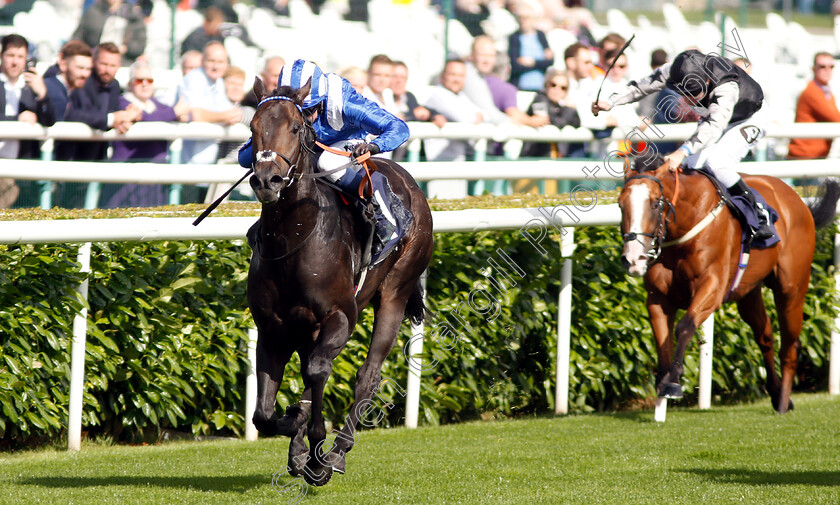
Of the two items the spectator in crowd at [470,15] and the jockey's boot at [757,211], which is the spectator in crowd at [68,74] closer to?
the spectator in crowd at [470,15]

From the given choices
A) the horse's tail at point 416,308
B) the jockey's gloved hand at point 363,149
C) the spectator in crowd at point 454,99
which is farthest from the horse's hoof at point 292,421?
the spectator in crowd at point 454,99

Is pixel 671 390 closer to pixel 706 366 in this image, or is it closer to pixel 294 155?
pixel 706 366

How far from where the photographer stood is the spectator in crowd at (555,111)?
8.20 m

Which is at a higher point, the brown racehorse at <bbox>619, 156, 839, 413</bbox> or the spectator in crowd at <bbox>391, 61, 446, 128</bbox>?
the spectator in crowd at <bbox>391, 61, 446, 128</bbox>

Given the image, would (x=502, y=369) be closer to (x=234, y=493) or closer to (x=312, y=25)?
(x=234, y=493)

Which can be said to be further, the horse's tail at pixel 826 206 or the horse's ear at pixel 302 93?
the horse's tail at pixel 826 206

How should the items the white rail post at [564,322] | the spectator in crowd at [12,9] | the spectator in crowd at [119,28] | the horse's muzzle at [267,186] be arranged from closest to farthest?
the horse's muzzle at [267,186] < the white rail post at [564,322] < the spectator in crowd at [119,28] < the spectator in crowd at [12,9]

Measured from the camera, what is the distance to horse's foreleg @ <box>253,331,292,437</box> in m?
4.04

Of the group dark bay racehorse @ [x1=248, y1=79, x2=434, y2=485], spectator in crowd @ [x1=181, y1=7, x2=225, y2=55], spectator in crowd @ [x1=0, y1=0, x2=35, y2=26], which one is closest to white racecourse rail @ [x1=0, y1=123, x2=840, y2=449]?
dark bay racehorse @ [x1=248, y1=79, x2=434, y2=485]

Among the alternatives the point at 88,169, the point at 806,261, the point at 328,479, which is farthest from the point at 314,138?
the point at 806,261

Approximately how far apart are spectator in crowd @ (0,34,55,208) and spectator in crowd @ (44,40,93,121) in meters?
0.10

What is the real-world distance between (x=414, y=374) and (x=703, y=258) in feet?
5.66

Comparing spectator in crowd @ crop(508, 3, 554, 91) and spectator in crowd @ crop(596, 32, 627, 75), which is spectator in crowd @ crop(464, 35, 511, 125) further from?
spectator in crowd @ crop(596, 32, 627, 75)

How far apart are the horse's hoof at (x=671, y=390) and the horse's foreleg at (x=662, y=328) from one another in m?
0.11
